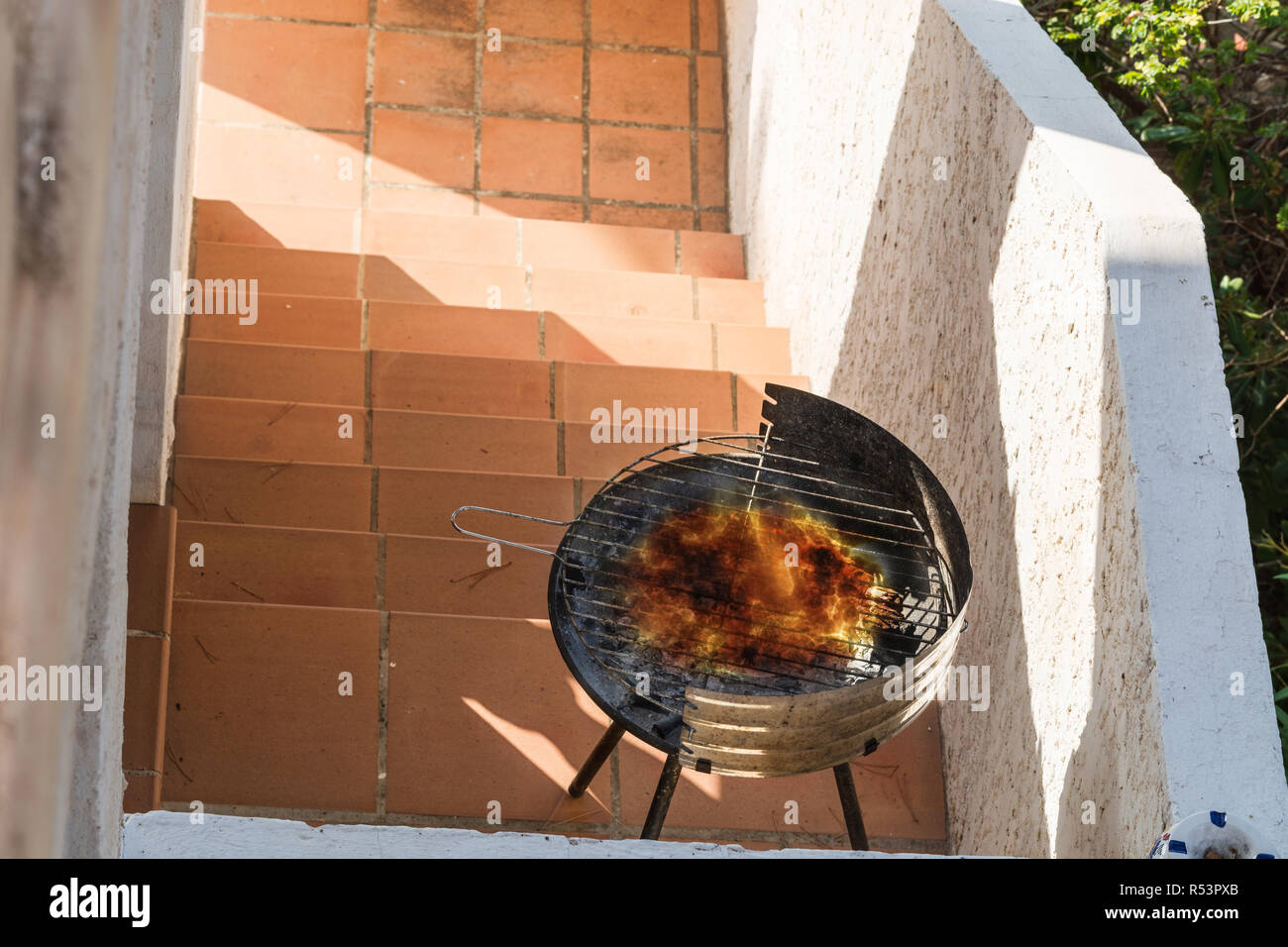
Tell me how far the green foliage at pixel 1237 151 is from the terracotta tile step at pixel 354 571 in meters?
2.06

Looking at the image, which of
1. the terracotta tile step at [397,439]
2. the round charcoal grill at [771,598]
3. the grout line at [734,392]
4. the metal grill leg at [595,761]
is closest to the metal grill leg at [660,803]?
the round charcoal grill at [771,598]

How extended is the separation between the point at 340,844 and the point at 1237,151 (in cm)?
374

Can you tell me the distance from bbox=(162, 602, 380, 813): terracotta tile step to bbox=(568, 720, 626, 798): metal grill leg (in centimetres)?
46

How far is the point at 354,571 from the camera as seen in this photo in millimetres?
3457

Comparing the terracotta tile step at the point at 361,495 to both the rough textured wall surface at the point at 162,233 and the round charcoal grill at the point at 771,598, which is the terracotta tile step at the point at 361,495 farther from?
the round charcoal grill at the point at 771,598

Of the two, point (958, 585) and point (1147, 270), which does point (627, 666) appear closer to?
point (958, 585)

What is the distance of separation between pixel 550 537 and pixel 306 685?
36.0 inches

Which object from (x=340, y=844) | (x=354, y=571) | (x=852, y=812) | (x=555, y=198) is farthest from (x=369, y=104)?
(x=340, y=844)

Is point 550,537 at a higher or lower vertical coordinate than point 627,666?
higher

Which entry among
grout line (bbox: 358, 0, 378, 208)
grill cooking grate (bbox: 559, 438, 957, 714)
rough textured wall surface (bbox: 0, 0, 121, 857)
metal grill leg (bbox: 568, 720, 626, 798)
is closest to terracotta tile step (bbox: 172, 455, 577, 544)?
metal grill leg (bbox: 568, 720, 626, 798)

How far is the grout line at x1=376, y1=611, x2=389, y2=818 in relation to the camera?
294 cm

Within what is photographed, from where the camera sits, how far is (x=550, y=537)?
3736 millimetres

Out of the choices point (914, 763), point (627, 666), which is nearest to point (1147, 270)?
point (627, 666)

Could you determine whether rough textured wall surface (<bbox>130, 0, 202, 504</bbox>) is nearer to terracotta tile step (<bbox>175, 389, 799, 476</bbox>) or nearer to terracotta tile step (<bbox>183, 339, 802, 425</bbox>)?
terracotta tile step (<bbox>175, 389, 799, 476</bbox>)
